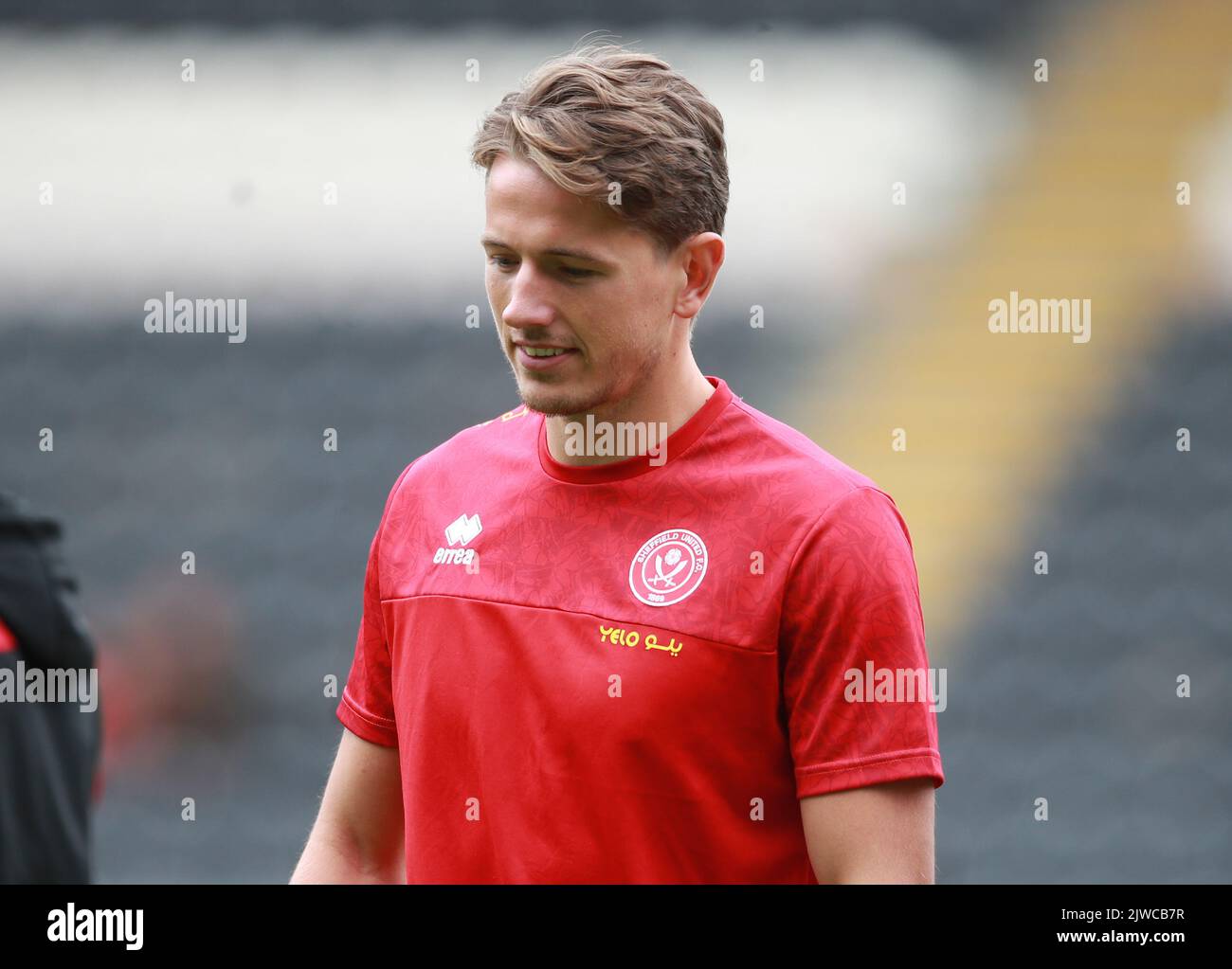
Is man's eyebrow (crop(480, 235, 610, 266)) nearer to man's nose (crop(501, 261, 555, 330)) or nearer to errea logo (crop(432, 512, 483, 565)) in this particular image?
man's nose (crop(501, 261, 555, 330))

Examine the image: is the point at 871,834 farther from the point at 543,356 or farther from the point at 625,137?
the point at 625,137

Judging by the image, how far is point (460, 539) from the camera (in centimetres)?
200

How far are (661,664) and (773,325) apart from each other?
10.5ft

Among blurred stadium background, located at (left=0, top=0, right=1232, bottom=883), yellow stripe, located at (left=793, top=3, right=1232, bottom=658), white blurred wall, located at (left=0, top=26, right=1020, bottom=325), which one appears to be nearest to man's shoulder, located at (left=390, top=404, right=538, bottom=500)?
blurred stadium background, located at (left=0, top=0, right=1232, bottom=883)

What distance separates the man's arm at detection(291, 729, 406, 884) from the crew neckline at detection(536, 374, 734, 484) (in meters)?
0.46

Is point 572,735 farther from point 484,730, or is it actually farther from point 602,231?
point 602,231

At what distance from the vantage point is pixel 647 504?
1.91 m

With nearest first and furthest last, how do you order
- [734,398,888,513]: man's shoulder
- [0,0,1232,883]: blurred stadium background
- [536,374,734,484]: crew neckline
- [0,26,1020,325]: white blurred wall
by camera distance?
[734,398,888,513]: man's shoulder
[536,374,734,484]: crew neckline
[0,0,1232,883]: blurred stadium background
[0,26,1020,325]: white blurred wall

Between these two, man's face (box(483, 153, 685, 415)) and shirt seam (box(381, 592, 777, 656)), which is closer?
shirt seam (box(381, 592, 777, 656))

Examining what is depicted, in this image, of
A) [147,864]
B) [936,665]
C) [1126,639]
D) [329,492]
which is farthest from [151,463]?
[1126,639]

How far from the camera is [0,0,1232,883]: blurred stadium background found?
4.67 metres

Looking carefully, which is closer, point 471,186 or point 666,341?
point 666,341

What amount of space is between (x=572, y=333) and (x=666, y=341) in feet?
0.47

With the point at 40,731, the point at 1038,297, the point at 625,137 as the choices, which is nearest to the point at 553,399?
the point at 625,137
